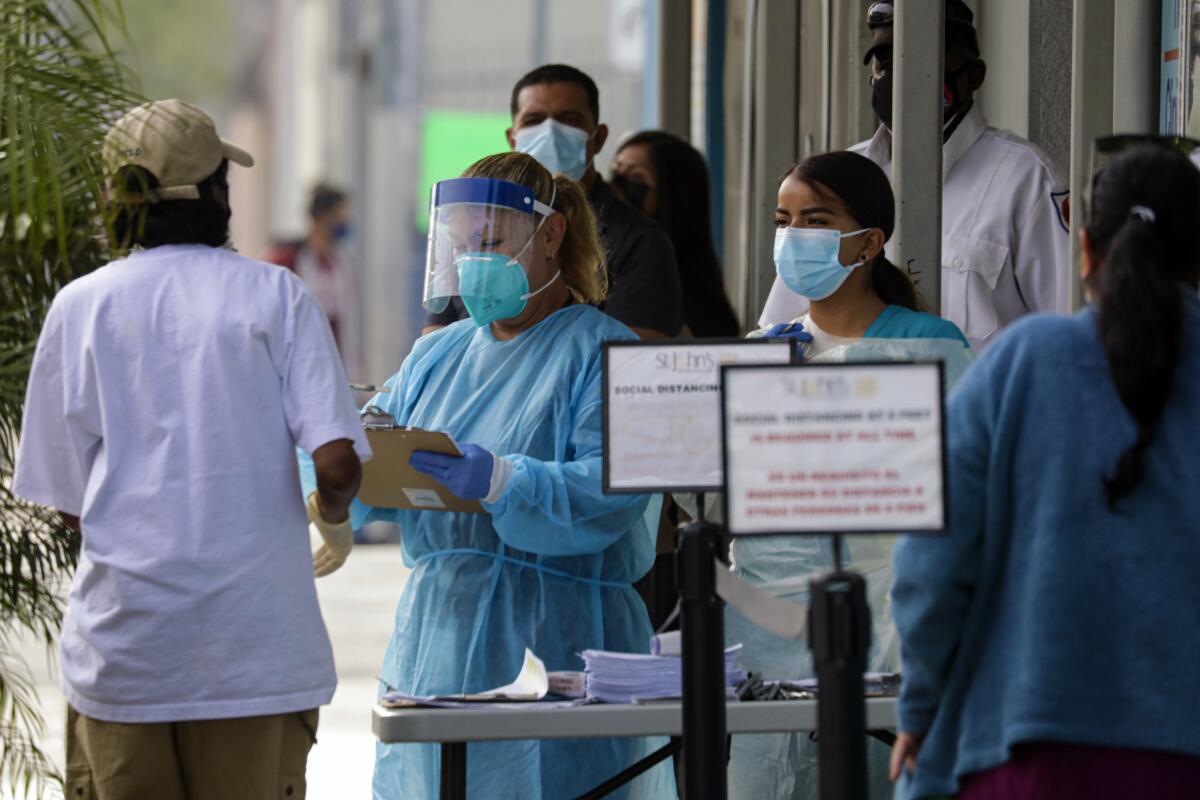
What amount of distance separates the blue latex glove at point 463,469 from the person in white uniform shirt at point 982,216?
114 centimetres

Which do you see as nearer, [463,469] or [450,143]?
[463,469]

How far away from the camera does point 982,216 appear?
4.86 metres

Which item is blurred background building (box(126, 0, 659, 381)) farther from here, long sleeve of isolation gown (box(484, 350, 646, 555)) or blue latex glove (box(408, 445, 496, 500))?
blue latex glove (box(408, 445, 496, 500))

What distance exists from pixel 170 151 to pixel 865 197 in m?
1.45

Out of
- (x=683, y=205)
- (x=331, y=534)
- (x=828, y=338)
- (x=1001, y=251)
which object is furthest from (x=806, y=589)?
(x=683, y=205)

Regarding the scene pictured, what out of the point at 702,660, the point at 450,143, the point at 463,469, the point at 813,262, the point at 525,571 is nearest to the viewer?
the point at 702,660

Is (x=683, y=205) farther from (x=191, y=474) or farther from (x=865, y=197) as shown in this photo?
(x=191, y=474)

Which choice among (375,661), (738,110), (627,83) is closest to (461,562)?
(375,661)

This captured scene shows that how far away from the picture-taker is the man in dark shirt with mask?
18.0 ft

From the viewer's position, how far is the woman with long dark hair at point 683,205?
6.42 m

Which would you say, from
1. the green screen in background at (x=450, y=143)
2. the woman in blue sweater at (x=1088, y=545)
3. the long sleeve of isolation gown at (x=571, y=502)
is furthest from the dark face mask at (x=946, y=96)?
Result: the green screen in background at (x=450, y=143)

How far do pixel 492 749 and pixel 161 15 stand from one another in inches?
1765

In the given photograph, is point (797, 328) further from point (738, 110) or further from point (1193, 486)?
point (738, 110)

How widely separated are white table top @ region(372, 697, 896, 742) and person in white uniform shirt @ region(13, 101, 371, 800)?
0.49 feet
